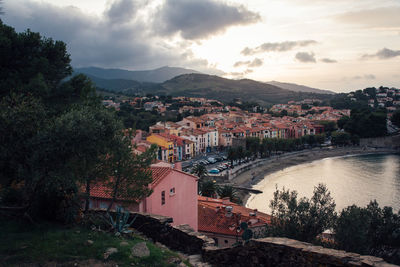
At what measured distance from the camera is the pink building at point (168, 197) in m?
10.9

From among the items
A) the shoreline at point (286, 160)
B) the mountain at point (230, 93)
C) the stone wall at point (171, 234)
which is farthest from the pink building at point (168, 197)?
the mountain at point (230, 93)

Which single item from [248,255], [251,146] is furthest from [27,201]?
[251,146]

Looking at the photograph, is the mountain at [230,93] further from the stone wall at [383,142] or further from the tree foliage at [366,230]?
the tree foliage at [366,230]

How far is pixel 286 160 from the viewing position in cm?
5616

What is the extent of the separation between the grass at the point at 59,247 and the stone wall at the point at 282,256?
91 centimetres

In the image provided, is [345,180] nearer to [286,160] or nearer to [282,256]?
[286,160]

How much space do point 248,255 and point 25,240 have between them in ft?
13.4

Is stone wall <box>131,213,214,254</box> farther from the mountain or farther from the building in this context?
the mountain

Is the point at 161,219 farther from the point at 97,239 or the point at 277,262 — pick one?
the point at 277,262

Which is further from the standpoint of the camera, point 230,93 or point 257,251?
point 230,93

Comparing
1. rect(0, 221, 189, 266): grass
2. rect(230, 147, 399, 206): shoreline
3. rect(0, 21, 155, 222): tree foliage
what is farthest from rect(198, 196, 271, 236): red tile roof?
rect(230, 147, 399, 206): shoreline

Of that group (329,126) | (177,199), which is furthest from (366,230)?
(329,126)

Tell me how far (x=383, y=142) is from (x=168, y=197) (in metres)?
71.0

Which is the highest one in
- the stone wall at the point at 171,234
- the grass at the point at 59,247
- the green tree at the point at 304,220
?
the grass at the point at 59,247
